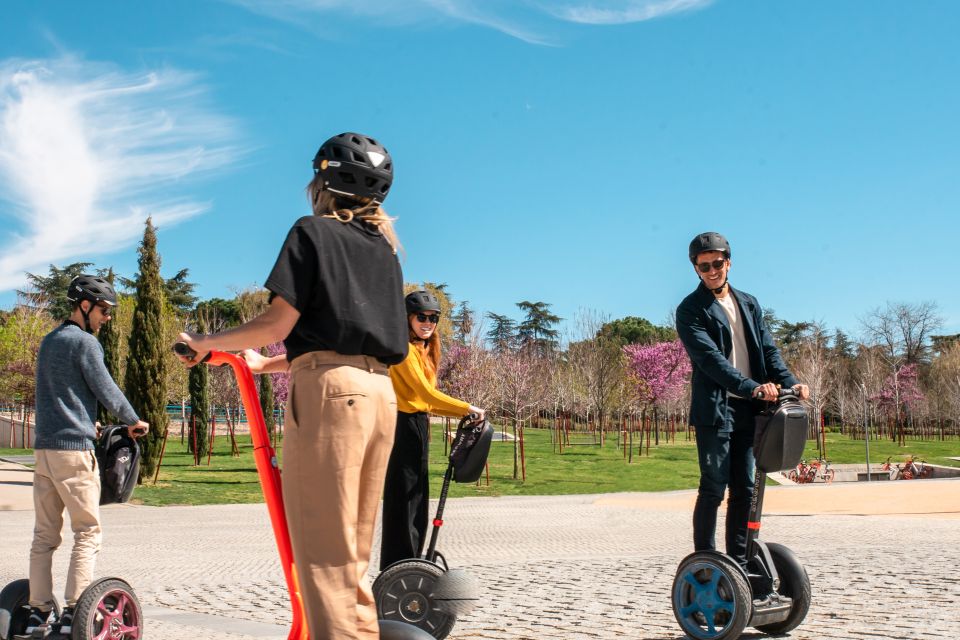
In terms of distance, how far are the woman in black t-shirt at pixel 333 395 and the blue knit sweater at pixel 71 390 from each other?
2291 millimetres

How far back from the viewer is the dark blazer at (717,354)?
4.91 meters

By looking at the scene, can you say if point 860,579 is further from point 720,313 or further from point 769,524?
point 769,524

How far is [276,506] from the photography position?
9.05 ft

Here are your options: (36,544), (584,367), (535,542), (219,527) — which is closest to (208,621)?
(36,544)

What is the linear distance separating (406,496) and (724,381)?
1830 millimetres

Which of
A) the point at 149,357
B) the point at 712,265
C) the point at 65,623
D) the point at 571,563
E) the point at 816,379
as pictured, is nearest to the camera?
the point at 65,623

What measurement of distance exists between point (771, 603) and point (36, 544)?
12.6 feet

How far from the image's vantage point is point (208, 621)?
5809 millimetres

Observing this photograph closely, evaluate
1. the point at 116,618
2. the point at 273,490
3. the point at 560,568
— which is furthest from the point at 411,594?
the point at 560,568

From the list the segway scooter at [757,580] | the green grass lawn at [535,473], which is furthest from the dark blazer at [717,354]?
the green grass lawn at [535,473]

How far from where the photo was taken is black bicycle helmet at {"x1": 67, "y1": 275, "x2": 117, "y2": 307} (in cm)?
489

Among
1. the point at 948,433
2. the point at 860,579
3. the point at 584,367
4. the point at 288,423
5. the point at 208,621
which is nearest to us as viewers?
the point at 288,423

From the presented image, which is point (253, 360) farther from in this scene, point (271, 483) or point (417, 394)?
point (417, 394)

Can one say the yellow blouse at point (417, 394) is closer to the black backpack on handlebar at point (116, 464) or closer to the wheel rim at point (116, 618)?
the black backpack on handlebar at point (116, 464)
